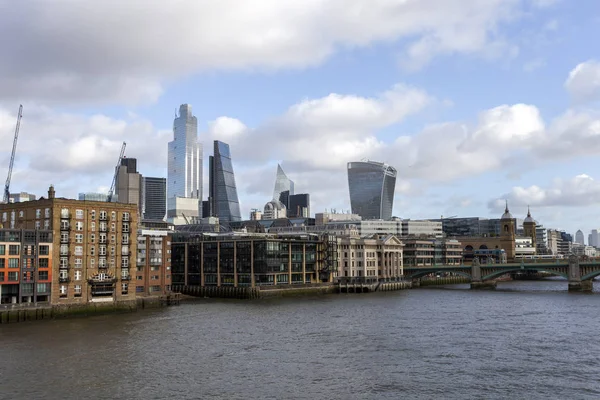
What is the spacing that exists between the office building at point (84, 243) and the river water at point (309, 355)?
10.2 metres

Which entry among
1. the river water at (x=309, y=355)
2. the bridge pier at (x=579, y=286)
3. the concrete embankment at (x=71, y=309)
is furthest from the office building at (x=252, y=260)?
the bridge pier at (x=579, y=286)

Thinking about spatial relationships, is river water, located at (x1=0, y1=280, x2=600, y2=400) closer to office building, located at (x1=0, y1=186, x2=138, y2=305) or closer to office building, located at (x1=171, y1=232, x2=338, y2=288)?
office building, located at (x1=0, y1=186, x2=138, y2=305)

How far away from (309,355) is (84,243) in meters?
65.4

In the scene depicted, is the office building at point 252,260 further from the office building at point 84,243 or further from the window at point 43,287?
the window at point 43,287

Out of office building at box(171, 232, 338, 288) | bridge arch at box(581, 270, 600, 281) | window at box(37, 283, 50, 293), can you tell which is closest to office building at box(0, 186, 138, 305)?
window at box(37, 283, 50, 293)

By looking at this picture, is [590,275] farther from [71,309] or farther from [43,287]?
[43,287]

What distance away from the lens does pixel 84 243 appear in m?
122

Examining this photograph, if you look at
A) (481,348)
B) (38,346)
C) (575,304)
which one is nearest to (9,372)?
(38,346)

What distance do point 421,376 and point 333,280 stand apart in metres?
123

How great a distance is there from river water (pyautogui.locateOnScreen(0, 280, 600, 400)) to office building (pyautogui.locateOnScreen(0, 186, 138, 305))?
1017cm

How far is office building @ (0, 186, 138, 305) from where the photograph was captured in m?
118

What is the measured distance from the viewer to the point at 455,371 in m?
65.9

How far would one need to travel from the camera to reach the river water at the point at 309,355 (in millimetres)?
59062

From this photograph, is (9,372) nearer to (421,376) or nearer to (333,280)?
(421,376)
